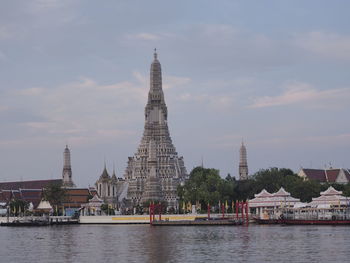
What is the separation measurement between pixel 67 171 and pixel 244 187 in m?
59.8

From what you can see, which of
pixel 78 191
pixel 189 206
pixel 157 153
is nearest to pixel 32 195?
pixel 78 191

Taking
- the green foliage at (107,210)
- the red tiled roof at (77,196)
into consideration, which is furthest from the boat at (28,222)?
the red tiled roof at (77,196)

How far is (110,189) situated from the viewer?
574ft

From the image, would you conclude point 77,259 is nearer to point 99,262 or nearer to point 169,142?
point 99,262

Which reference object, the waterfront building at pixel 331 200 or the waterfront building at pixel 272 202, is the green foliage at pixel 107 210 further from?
the waterfront building at pixel 331 200

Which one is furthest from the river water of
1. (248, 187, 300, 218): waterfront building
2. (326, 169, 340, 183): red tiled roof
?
(326, 169, 340, 183): red tiled roof

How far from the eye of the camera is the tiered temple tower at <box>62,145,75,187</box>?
17812 cm

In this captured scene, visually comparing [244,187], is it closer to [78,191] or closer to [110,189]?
[78,191]

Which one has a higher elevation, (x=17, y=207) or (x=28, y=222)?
(x=17, y=207)

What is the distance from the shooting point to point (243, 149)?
179000 mm

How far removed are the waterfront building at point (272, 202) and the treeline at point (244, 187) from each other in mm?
8458

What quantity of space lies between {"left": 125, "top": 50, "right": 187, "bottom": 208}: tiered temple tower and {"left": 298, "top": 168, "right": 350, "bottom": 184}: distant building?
30821 mm

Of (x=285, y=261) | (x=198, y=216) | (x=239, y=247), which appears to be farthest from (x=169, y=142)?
(x=285, y=261)

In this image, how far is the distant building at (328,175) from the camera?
15338 centimetres
